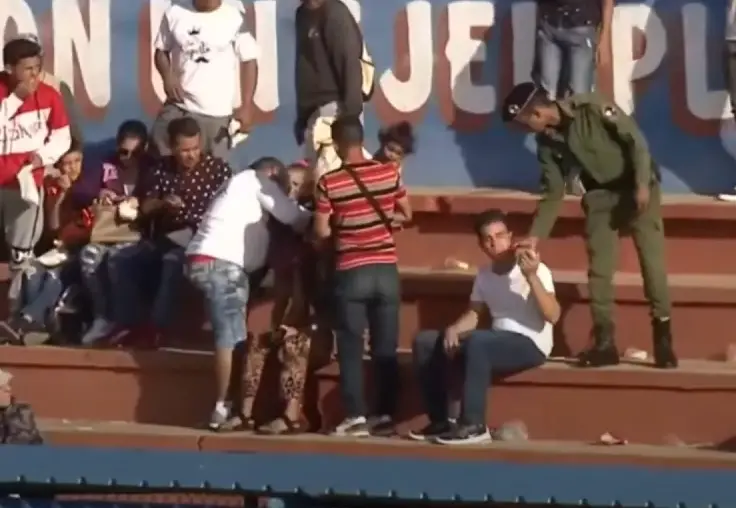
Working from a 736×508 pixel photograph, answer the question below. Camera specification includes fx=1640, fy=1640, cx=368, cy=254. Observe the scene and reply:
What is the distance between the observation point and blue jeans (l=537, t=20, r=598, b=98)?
8.98 meters

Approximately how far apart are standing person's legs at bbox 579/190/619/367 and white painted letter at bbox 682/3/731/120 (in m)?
2.14

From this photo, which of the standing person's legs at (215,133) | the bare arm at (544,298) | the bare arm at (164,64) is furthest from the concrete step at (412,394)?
the bare arm at (164,64)

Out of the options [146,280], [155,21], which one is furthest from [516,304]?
[155,21]

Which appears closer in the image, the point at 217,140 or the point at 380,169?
the point at 380,169

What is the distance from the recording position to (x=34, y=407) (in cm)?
812

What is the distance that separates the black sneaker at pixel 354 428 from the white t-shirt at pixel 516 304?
2.40ft

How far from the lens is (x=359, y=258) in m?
7.26

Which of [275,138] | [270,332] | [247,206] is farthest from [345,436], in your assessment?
[275,138]

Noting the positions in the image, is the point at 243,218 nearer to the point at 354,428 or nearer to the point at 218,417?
the point at 218,417

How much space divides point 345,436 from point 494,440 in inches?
26.0

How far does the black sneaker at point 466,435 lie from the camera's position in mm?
7027

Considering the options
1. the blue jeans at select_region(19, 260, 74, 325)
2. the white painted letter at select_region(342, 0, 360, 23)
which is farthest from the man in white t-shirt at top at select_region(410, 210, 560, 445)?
the white painted letter at select_region(342, 0, 360, 23)

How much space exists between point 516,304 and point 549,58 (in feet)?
7.84

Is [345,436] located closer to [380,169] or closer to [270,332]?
[270,332]
